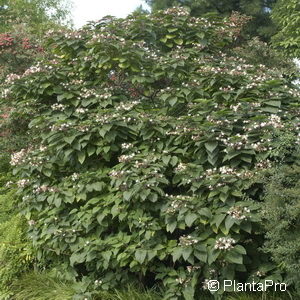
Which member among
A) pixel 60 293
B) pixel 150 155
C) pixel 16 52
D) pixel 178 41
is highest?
pixel 16 52

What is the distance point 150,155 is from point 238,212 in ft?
3.21

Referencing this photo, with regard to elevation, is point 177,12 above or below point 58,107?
Result: above

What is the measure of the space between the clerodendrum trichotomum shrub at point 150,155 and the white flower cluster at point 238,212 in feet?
0.04

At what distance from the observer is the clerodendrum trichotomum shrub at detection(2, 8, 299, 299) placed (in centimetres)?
325

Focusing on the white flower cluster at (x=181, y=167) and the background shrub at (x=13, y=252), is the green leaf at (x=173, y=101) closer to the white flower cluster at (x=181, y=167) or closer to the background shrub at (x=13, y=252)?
the white flower cluster at (x=181, y=167)

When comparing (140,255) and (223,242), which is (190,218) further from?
(140,255)

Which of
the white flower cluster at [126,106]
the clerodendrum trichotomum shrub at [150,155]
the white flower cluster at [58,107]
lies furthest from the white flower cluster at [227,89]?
the white flower cluster at [58,107]

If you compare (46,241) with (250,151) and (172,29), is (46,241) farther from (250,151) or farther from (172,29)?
(172,29)

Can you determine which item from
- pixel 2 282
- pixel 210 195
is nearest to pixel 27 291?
pixel 2 282

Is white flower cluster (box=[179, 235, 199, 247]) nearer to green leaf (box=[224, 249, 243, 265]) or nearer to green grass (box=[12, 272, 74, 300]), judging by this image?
green leaf (box=[224, 249, 243, 265])

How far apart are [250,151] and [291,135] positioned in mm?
343

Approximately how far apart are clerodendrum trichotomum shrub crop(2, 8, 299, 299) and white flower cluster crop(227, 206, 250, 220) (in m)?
0.01

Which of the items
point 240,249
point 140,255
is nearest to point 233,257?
point 240,249

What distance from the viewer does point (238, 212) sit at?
9.89ft
